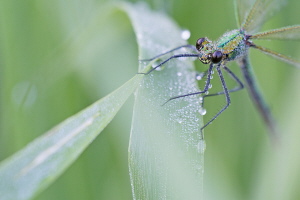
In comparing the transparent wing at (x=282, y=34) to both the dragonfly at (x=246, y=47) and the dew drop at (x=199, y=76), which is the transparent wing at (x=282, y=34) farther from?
the dew drop at (x=199, y=76)

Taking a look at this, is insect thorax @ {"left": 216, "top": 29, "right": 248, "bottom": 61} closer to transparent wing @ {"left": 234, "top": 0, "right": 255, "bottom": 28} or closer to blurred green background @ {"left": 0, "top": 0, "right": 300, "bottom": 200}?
transparent wing @ {"left": 234, "top": 0, "right": 255, "bottom": 28}

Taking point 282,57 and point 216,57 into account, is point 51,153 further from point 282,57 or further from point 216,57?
point 282,57

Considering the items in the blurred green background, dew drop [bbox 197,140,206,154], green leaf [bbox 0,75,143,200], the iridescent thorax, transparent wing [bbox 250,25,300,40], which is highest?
transparent wing [bbox 250,25,300,40]

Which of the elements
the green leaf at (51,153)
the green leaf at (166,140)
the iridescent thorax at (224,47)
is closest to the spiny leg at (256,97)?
the iridescent thorax at (224,47)

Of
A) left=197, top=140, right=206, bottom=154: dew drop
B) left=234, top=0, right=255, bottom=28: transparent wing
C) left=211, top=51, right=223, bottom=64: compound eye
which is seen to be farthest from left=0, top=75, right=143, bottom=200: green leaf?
left=234, top=0, right=255, bottom=28: transparent wing

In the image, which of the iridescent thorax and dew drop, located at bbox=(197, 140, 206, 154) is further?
the iridescent thorax

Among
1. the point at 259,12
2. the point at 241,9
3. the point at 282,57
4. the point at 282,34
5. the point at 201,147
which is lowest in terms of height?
the point at 201,147

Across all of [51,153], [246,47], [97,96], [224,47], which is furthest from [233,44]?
[51,153]
